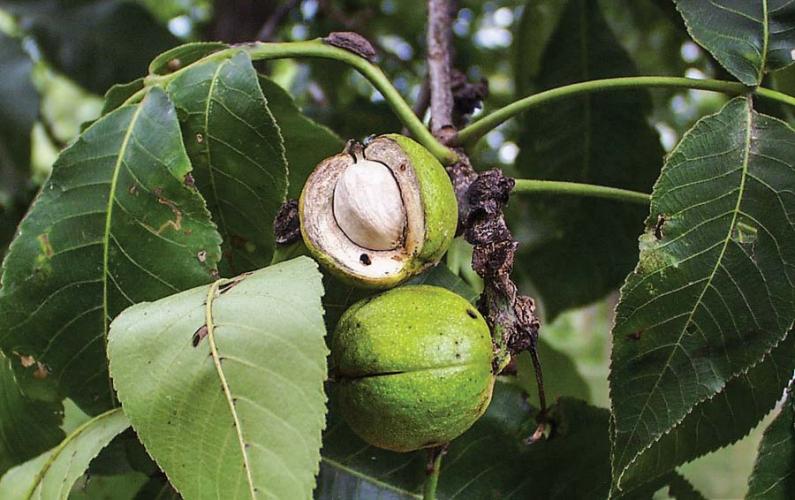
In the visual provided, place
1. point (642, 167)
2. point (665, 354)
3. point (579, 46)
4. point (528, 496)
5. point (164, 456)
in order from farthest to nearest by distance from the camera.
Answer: point (579, 46)
point (642, 167)
point (528, 496)
point (665, 354)
point (164, 456)

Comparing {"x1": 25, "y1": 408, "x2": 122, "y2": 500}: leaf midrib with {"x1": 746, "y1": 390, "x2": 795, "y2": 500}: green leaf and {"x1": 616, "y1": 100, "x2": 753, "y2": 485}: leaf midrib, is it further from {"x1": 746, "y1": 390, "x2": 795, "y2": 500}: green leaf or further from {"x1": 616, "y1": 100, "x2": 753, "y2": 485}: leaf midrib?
{"x1": 746, "y1": 390, "x2": 795, "y2": 500}: green leaf

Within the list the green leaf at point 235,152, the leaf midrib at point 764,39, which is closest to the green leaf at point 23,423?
the green leaf at point 235,152

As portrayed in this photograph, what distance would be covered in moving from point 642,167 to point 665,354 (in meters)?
0.73

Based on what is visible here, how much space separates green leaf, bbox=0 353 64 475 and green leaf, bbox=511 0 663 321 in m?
0.93

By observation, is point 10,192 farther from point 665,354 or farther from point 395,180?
point 665,354

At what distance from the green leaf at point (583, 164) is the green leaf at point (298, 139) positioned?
1.93 feet

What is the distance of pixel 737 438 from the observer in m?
0.96

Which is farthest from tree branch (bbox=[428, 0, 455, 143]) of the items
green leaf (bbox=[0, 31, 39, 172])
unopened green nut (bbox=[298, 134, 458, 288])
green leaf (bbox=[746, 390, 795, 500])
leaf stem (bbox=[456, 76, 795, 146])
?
green leaf (bbox=[0, 31, 39, 172])

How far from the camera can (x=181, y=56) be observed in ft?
3.56

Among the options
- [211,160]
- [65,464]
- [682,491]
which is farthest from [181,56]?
[682,491]

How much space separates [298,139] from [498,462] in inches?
20.0

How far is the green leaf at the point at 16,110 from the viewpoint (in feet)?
5.43

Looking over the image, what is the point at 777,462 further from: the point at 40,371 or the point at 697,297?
the point at 40,371

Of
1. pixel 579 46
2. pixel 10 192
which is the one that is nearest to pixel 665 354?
pixel 579 46
